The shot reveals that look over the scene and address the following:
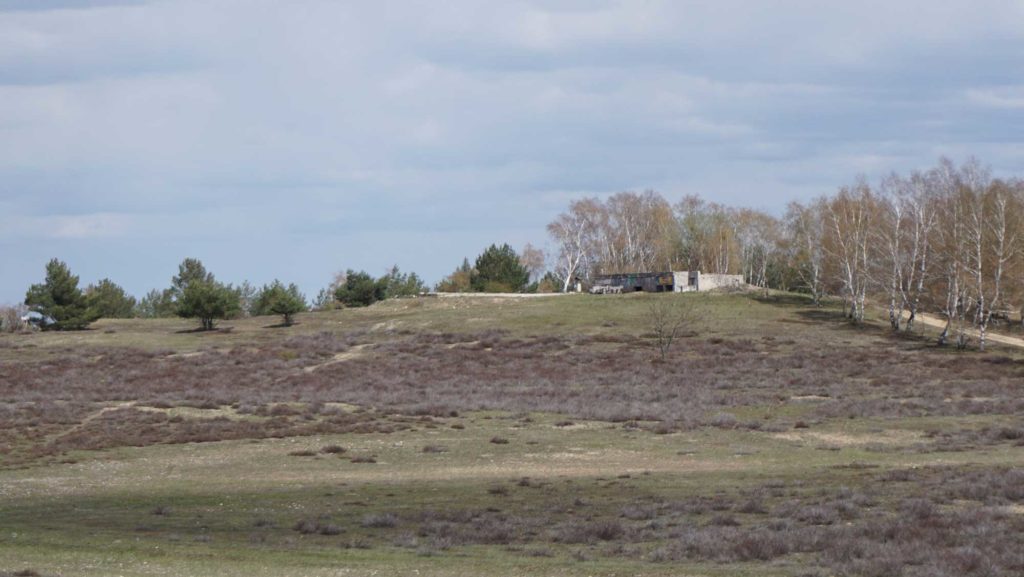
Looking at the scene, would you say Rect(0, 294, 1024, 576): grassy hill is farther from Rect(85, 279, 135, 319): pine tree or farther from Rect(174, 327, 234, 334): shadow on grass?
Rect(85, 279, 135, 319): pine tree

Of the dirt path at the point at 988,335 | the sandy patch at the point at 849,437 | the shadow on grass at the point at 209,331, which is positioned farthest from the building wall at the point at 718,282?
the sandy patch at the point at 849,437

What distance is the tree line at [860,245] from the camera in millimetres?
84250

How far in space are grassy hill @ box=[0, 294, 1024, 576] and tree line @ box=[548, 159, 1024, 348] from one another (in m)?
7.98

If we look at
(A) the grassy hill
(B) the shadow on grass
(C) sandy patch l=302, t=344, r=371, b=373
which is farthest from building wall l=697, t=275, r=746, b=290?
(B) the shadow on grass

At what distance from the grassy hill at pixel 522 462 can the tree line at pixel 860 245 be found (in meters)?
7.98

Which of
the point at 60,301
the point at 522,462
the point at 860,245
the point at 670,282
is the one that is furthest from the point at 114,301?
the point at 522,462

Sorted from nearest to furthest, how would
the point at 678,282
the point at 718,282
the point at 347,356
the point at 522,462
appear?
1. the point at 522,462
2. the point at 347,356
3. the point at 678,282
4. the point at 718,282

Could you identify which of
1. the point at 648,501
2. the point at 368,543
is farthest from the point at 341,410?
the point at 368,543

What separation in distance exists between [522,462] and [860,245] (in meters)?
75.6

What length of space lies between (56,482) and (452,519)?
1321 centimetres

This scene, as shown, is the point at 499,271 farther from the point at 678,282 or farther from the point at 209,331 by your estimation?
the point at 209,331

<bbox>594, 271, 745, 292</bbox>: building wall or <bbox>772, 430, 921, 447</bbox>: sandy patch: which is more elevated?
<bbox>594, 271, 745, 292</bbox>: building wall

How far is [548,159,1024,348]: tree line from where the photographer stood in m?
84.2

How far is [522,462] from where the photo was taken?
34.4 m
